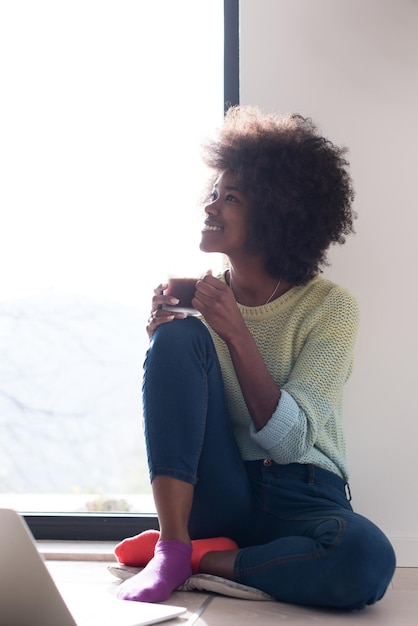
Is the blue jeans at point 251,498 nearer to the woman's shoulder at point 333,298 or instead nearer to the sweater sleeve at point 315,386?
the sweater sleeve at point 315,386

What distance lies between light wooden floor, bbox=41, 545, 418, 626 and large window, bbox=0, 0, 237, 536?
64 centimetres

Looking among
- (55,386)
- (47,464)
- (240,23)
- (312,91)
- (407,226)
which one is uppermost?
(240,23)

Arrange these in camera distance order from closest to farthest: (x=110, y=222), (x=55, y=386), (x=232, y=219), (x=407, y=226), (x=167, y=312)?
(x=167, y=312), (x=232, y=219), (x=407, y=226), (x=110, y=222), (x=55, y=386)

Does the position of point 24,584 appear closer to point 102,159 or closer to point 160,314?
point 160,314

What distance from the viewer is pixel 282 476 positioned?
1.88 metres

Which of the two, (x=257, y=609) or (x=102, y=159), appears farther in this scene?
(x=102, y=159)

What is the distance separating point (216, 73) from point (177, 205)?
1.40 feet

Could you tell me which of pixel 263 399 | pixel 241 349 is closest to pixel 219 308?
pixel 241 349

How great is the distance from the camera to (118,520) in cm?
248

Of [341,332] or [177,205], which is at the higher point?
[177,205]

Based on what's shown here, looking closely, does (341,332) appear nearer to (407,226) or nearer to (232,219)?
(232,219)

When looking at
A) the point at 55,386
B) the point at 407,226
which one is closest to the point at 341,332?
the point at 407,226

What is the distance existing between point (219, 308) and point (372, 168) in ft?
2.56

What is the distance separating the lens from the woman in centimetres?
164
